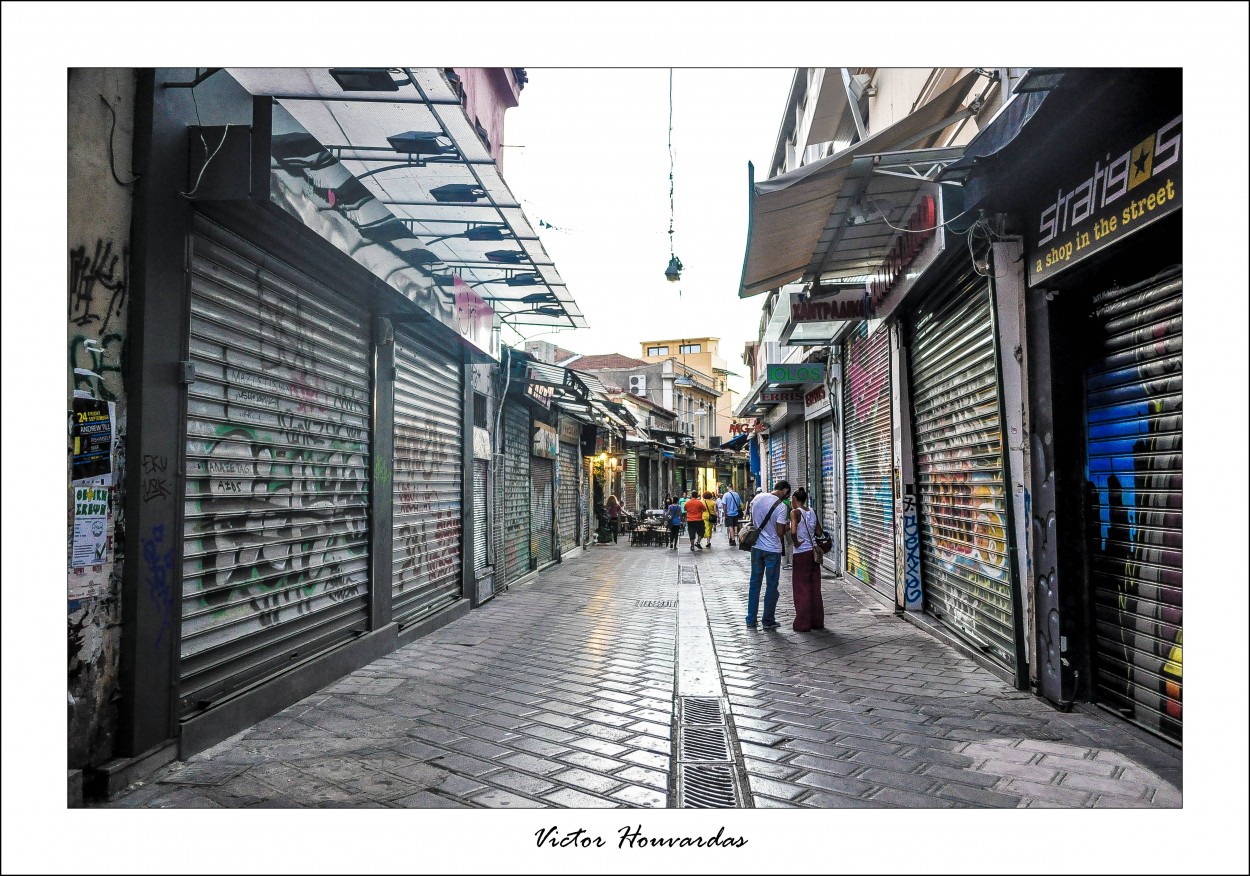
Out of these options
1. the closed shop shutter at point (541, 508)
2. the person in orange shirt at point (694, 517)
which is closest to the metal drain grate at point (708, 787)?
the closed shop shutter at point (541, 508)

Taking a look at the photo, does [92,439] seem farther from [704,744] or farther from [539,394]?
[539,394]

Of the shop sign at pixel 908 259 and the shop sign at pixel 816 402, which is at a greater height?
the shop sign at pixel 908 259

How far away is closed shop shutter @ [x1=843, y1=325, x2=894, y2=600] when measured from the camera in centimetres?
1108

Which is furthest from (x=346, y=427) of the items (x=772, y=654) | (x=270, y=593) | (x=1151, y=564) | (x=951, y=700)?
(x=1151, y=564)

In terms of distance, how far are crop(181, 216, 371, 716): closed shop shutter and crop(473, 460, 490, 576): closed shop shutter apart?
3.96 metres

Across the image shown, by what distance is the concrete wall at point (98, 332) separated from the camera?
404 centimetres

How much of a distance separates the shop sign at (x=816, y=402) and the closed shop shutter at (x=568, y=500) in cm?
589

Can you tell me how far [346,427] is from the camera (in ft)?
23.8

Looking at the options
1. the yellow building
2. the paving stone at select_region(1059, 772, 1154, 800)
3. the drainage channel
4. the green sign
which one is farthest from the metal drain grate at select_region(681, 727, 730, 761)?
the yellow building

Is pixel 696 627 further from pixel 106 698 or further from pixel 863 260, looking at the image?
pixel 106 698

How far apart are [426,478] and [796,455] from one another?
42.7 feet

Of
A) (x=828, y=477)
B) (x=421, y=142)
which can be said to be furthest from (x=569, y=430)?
(x=421, y=142)

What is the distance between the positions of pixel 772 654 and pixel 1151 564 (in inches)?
140

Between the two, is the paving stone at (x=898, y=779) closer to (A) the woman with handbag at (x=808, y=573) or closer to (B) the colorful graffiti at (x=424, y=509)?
(A) the woman with handbag at (x=808, y=573)
